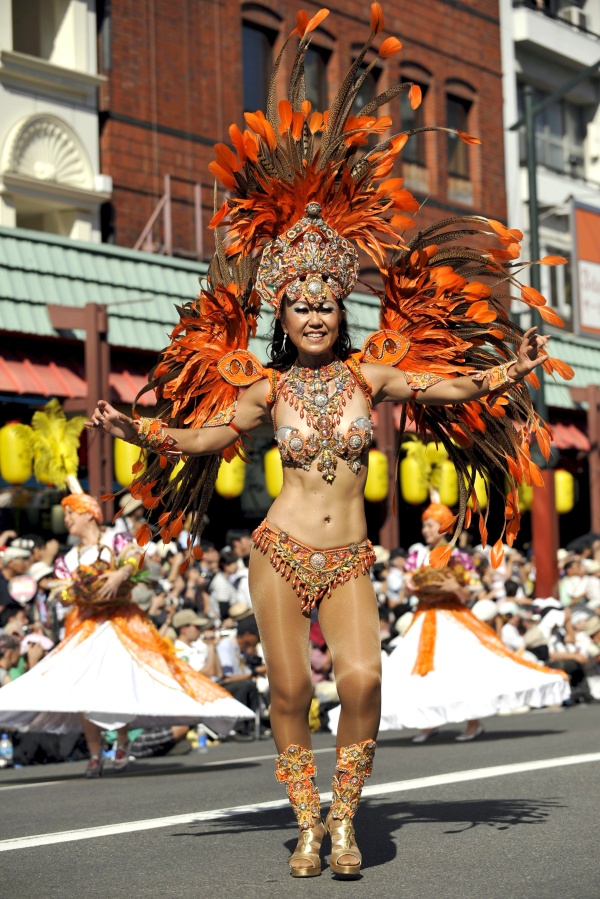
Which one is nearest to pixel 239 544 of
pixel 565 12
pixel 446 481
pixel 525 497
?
pixel 446 481

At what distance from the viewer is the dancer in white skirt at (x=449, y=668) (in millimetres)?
11602

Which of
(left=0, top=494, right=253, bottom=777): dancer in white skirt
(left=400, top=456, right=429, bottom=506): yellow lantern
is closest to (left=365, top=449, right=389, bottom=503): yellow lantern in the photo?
(left=400, top=456, right=429, bottom=506): yellow lantern

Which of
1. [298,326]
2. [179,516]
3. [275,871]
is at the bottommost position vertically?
[275,871]

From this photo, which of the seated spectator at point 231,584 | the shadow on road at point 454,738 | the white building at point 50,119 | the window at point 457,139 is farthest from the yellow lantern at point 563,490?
the shadow on road at point 454,738

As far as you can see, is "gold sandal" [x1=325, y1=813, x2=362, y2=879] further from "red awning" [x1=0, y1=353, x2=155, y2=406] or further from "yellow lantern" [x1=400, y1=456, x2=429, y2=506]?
"yellow lantern" [x1=400, y1=456, x2=429, y2=506]

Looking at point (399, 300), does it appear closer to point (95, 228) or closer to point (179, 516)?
point (179, 516)

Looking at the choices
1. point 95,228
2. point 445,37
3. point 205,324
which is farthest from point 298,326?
point 445,37

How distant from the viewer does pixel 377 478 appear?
19.5 meters

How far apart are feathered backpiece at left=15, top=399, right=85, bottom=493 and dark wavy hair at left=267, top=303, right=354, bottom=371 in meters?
8.75

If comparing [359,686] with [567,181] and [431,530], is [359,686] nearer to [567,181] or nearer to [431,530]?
[431,530]

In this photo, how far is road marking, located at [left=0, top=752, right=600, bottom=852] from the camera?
22.1 ft

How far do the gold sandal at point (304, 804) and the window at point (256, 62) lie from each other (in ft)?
59.3

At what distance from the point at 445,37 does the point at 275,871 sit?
23.6 metres

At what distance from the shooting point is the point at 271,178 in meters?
6.61
